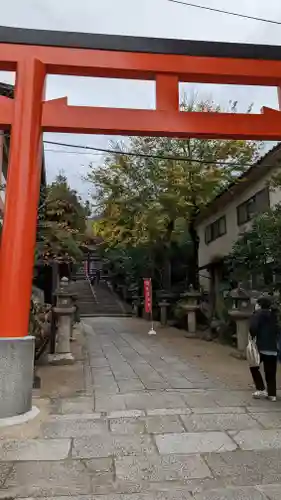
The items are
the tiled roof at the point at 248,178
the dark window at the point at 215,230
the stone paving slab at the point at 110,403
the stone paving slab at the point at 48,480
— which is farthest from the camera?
the dark window at the point at 215,230

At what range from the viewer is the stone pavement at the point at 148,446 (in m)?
3.21

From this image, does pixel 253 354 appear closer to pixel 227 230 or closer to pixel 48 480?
pixel 48 480

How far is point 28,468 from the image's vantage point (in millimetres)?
3584

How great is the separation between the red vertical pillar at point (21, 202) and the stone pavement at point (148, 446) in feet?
5.10

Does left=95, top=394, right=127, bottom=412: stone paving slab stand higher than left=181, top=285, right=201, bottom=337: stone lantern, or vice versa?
left=181, top=285, right=201, bottom=337: stone lantern

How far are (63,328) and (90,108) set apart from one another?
17.9ft

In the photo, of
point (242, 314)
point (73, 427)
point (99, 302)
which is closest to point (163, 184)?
point (242, 314)

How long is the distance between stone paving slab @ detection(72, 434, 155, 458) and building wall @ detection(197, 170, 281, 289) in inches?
420

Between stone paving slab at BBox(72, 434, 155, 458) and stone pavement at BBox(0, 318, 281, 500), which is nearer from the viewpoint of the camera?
stone pavement at BBox(0, 318, 281, 500)

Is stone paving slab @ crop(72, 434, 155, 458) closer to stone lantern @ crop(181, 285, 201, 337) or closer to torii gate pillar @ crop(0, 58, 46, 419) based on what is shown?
torii gate pillar @ crop(0, 58, 46, 419)

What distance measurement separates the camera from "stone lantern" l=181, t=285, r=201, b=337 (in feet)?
51.1

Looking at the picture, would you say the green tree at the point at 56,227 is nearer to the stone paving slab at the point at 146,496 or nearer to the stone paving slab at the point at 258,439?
the stone paving slab at the point at 258,439

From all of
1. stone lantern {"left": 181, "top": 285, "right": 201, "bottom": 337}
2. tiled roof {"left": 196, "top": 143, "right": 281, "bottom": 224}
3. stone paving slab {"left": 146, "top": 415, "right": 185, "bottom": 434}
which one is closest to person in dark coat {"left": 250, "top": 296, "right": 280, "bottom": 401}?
stone paving slab {"left": 146, "top": 415, "right": 185, "bottom": 434}

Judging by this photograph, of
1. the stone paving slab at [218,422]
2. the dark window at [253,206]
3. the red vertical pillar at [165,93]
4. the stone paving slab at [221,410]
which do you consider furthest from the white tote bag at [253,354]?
the dark window at [253,206]
